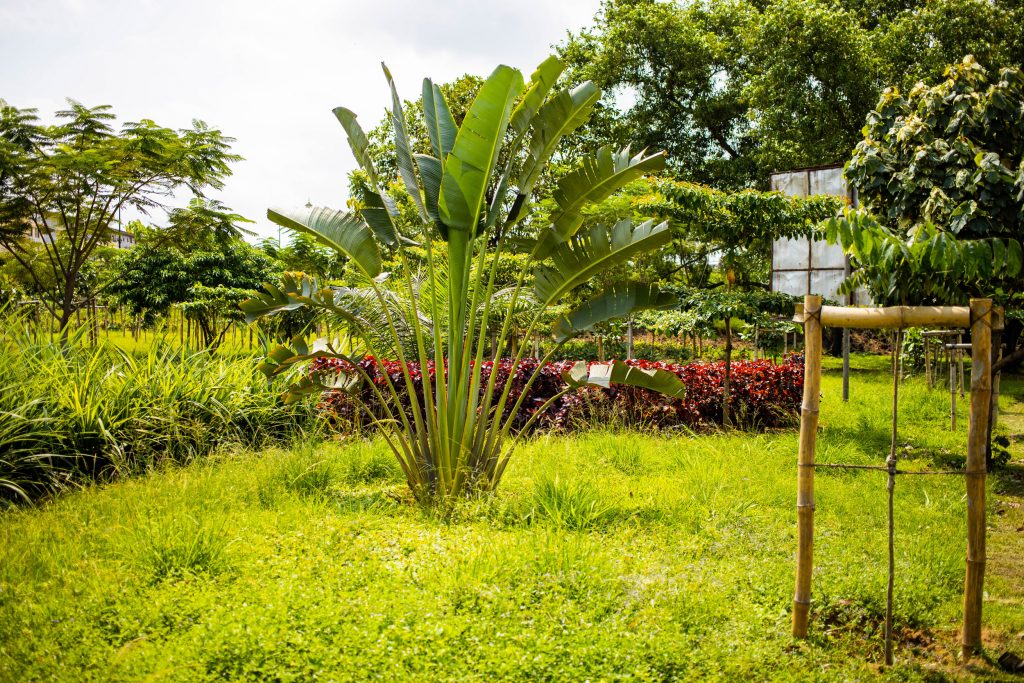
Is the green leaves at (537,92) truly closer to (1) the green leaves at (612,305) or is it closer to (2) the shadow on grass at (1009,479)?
(1) the green leaves at (612,305)

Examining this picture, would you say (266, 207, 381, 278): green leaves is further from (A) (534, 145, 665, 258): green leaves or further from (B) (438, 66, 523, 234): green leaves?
A: (A) (534, 145, 665, 258): green leaves

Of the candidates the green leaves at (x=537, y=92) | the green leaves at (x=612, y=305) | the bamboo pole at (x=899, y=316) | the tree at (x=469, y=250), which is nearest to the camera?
the bamboo pole at (x=899, y=316)

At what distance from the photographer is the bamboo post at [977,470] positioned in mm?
3453

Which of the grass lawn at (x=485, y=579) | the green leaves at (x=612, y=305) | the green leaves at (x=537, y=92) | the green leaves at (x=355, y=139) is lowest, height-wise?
the grass lawn at (x=485, y=579)

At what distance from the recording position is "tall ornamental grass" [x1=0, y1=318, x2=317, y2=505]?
5.98 m

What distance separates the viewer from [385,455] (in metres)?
6.74

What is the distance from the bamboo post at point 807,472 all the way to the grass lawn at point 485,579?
7.3 inches

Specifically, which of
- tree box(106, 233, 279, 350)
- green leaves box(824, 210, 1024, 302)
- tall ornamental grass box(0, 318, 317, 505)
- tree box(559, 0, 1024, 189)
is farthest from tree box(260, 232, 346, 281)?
green leaves box(824, 210, 1024, 302)

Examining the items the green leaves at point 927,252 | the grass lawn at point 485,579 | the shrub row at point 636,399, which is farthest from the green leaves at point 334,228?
the green leaves at point 927,252

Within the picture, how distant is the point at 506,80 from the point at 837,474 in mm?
4793

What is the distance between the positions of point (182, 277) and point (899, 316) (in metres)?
17.8

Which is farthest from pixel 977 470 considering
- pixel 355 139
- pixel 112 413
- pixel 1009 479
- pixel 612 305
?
pixel 112 413

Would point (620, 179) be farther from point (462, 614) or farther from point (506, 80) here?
point (462, 614)

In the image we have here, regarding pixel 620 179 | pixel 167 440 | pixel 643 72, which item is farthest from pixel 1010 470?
pixel 643 72
